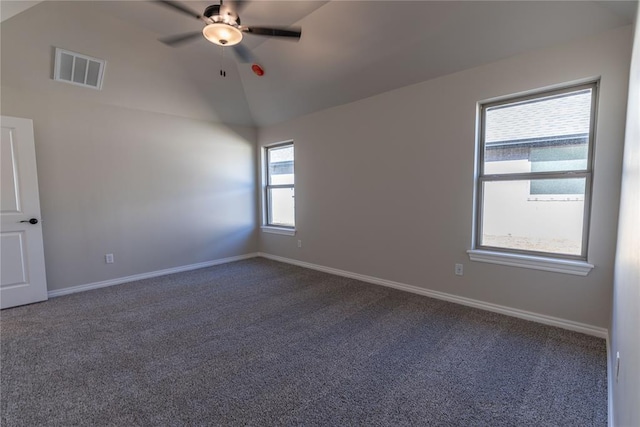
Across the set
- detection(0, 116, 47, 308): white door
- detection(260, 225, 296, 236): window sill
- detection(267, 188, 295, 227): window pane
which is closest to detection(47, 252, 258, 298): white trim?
detection(0, 116, 47, 308): white door

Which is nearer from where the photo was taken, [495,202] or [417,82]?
[495,202]

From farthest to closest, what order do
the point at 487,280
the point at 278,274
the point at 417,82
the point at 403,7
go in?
the point at 278,274 → the point at 417,82 → the point at 487,280 → the point at 403,7

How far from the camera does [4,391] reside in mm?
1786

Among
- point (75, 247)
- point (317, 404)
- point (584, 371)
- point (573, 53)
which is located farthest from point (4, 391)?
point (573, 53)

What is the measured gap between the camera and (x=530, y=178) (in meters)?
2.69

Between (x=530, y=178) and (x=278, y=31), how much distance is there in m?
2.66

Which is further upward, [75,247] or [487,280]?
[75,247]

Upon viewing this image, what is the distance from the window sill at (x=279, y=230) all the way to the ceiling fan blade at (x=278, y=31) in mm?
3152

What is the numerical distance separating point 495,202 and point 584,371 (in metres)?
1.57

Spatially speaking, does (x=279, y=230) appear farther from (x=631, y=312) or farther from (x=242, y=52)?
(x=631, y=312)

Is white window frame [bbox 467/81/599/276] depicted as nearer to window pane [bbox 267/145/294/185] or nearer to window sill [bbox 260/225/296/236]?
window sill [bbox 260/225/296/236]

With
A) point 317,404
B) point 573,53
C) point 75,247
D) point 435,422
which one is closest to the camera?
point 435,422

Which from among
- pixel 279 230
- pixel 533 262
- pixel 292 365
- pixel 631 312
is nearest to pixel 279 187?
pixel 279 230

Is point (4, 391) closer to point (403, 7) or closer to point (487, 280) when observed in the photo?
point (487, 280)
